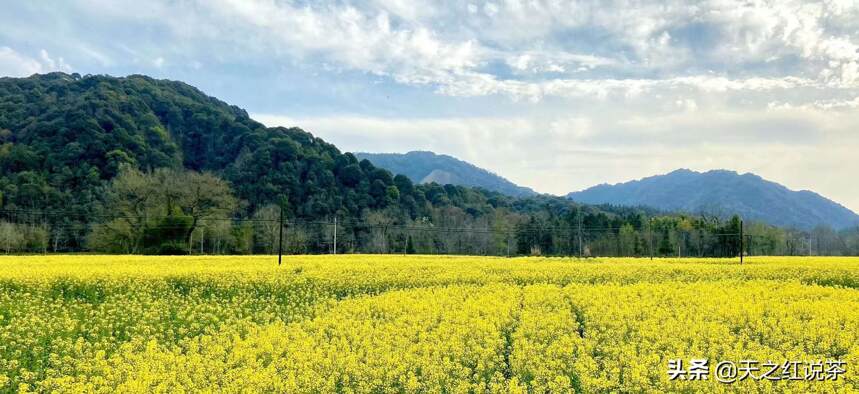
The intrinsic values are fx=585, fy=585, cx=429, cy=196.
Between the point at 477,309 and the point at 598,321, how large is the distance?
2.75 m

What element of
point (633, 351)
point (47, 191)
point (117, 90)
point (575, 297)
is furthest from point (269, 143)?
point (633, 351)

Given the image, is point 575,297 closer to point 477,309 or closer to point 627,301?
point 627,301

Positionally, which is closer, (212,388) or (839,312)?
(212,388)

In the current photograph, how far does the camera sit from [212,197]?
186ft

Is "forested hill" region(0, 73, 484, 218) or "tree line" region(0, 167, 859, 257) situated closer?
"tree line" region(0, 167, 859, 257)

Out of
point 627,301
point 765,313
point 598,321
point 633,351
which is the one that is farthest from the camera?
point 627,301

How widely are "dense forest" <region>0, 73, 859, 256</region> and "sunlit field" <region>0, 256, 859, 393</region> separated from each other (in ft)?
124

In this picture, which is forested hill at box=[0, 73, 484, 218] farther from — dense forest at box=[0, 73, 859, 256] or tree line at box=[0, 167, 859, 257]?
tree line at box=[0, 167, 859, 257]

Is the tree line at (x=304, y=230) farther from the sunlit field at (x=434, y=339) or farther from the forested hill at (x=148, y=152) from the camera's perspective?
the sunlit field at (x=434, y=339)

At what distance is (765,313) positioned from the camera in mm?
13422

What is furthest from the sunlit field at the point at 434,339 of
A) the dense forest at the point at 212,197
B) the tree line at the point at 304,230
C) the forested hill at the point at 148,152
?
the forested hill at the point at 148,152

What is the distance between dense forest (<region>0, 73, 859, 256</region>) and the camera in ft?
186

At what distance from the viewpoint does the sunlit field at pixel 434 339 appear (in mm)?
8594

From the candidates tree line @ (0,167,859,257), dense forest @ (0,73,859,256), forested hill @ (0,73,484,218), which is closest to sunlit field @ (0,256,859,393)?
tree line @ (0,167,859,257)
